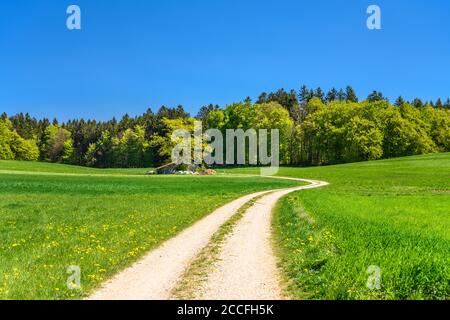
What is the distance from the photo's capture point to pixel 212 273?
1195 centimetres

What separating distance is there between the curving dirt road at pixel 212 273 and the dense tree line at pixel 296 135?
76.3 metres

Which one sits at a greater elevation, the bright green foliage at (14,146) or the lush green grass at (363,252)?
the bright green foliage at (14,146)

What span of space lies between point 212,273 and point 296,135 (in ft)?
395

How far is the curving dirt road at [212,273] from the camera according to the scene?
10000 mm

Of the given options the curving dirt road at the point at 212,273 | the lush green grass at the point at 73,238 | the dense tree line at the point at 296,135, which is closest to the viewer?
the curving dirt road at the point at 212,273

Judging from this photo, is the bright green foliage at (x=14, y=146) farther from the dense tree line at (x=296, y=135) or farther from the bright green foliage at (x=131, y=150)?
the bright green foliage at (x=131, y=150)

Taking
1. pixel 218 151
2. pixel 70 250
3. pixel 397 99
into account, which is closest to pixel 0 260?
pixel 70 250

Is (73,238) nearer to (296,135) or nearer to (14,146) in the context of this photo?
(296,135)

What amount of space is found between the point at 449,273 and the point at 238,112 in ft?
414

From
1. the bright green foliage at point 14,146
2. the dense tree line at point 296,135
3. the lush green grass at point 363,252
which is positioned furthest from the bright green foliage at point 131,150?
the lush green grass at point 363,252

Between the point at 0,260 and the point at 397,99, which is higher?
the point at 397,99

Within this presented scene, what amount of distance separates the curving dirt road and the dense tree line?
250 feet

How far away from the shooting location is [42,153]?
178 metres
